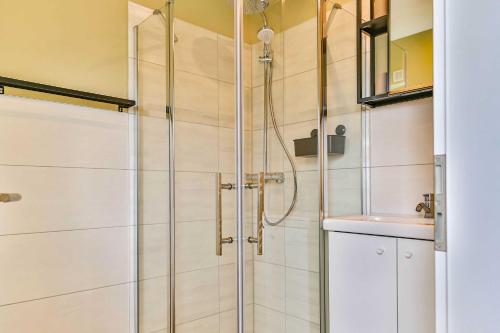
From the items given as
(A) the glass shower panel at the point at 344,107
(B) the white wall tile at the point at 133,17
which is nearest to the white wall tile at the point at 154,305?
(A) the glass shower panel at the point at 344,107

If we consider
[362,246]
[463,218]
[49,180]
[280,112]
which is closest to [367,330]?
[362,246]

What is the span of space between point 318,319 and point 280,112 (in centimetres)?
100

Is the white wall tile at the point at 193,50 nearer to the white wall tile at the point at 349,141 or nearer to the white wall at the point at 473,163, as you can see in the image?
the white wall tile at the point at 349,141

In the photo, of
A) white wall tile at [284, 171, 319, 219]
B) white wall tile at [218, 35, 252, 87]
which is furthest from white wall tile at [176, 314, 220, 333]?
white wall tile at [218, 35, 252, 87]

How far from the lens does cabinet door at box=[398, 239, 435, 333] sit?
115 cm

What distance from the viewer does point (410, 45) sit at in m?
1.50

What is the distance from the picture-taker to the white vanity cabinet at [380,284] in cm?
117

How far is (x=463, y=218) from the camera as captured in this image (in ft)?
2.36

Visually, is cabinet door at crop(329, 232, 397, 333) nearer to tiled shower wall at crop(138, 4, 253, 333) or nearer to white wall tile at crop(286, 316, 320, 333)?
white wall tile at crop(286, 316, 320, 333)

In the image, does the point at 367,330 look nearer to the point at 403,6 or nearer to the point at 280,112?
the point at 280,112

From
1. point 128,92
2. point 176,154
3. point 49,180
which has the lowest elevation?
point 49,180

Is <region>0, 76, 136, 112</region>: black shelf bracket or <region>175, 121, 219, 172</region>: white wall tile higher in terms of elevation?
<region>0, 76, 136, 112</region>: black shelf bracket

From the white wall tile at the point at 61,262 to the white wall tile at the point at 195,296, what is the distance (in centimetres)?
30

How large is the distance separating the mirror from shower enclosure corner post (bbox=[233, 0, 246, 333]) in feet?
2.25
